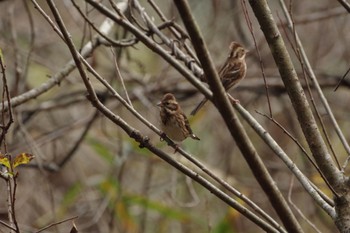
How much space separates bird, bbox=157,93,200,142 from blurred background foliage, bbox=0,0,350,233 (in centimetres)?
148

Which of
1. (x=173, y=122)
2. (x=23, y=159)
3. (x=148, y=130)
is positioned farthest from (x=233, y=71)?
(x=148, y=130)

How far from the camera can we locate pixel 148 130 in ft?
24.4

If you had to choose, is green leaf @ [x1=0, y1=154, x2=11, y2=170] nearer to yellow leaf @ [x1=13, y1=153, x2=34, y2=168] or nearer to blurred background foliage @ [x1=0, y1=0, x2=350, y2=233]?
yellow leaf @ [x1=13, y1=153, x2=34, y2=168]

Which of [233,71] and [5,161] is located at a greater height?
[233,71]

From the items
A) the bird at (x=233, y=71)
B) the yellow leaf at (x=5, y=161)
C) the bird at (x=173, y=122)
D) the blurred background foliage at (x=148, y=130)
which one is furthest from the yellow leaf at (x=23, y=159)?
the blurred background foliage at (x=148, y=130)

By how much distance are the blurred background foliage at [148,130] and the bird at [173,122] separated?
1.48m

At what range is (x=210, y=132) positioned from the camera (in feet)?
25.9

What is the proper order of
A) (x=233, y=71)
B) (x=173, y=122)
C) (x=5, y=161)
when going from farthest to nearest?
1. (x=233, y=71)
2. (x=173, y=122)
3. (x=5, y=161)

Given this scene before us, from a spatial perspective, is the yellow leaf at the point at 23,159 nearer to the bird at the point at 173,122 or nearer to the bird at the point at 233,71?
the bird at the point at 173,122

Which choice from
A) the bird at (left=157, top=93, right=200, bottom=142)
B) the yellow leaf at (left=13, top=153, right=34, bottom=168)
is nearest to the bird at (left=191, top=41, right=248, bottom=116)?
the bird at (left=157, top=93, right=200, bottom=142)

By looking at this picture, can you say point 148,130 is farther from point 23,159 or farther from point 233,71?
point 23,159

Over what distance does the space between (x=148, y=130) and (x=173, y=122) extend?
3.45 metres

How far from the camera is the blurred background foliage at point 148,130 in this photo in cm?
596

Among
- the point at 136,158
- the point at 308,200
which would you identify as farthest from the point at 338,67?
the point at 136,158
